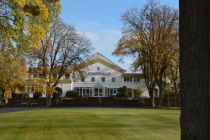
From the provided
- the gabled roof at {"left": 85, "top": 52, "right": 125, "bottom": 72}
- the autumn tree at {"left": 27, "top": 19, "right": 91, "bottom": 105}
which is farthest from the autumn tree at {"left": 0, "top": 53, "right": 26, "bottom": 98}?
the gabled roof at {"left": 85, "top": 52, "right": 125, "bottom": 72}

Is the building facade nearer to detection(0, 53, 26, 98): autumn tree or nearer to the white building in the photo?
the white building

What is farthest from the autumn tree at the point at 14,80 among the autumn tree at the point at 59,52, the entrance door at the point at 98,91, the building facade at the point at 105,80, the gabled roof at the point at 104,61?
the gabled roof at the point at 104,61

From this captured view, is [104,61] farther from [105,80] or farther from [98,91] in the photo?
[98,91]

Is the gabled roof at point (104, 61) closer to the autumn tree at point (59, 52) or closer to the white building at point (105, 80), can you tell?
the white building at point (105, 80)

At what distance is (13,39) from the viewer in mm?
29891

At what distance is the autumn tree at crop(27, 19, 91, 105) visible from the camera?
259 feet
